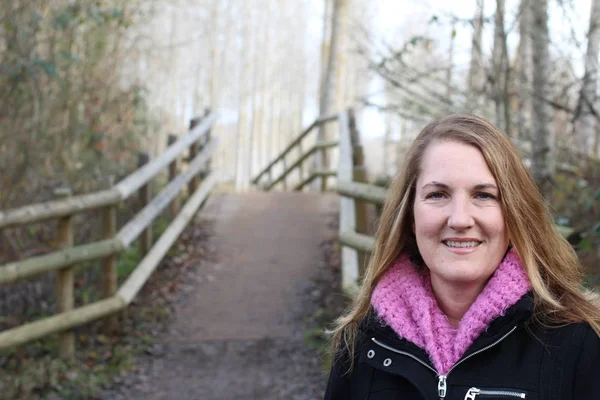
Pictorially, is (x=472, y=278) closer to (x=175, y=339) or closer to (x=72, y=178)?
(x=175, y=339)

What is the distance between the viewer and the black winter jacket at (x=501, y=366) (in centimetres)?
155

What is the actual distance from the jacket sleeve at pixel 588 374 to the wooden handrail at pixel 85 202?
12.7 feet

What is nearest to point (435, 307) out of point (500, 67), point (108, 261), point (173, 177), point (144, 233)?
point (500, 67)

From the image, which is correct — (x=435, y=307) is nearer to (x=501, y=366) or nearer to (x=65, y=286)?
(x=501, y=366)

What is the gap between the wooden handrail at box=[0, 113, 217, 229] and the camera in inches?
185

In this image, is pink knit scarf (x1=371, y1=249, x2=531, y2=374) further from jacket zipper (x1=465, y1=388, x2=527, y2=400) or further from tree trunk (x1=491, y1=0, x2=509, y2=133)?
tree trunk (x1=491, y1=0, x2=509, y2=133)

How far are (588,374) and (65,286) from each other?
4.39m

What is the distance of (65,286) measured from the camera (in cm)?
529

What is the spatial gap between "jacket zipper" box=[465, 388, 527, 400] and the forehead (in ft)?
1.54

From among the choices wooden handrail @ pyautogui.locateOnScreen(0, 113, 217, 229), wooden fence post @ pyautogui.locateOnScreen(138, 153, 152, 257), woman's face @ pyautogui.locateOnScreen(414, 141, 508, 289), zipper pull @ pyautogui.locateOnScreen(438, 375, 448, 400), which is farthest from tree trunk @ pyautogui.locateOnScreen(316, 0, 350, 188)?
zipper pull @ pyautogui.locateOnScreen(438, 375, 448, 400)

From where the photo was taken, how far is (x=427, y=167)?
182 centimetres

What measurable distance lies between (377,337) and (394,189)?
1.32ft

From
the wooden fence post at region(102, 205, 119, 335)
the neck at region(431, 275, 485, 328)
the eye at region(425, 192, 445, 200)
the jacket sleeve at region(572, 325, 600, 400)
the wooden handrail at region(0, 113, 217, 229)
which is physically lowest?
the wooden fence post at region(102, 205, 119, 335)

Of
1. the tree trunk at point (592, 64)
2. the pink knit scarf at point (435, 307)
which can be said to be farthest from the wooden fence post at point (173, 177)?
the pink knit scarf at point (435, 307)
